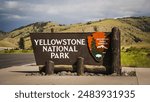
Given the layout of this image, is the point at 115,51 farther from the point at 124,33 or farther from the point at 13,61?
the point at 124,33

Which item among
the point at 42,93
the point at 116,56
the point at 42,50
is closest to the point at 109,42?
the point at 116,56

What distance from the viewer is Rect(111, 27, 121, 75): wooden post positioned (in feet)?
44.5

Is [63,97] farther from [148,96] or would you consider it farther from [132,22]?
[132,22]

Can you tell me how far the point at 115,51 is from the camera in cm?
1360

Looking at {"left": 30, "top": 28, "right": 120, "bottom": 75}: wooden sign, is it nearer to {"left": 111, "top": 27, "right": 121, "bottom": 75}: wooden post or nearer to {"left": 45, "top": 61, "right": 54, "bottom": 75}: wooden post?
{"left": 111, "top": 27, "right": 121, "bottom": 75}: wooden post

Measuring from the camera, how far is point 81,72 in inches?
540

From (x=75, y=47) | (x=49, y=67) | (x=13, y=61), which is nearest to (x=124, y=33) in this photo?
(x=13, y=61)

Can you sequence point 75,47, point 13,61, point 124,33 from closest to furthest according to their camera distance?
point 75,47 → point 13,61 → point 124,33

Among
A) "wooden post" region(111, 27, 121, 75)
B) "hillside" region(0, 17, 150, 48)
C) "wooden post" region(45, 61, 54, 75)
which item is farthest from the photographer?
"hillside" region(0, 17, 150, 48)

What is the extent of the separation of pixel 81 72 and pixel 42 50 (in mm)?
1563

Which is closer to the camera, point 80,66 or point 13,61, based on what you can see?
point 80,66

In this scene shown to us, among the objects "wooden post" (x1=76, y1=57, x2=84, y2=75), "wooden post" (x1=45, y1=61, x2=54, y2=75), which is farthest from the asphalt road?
"wooden post" (x1=76, y1=57, x2=84, y2=75)

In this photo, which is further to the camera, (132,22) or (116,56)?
(132,22)

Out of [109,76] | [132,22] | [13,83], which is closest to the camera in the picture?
[13,83]
